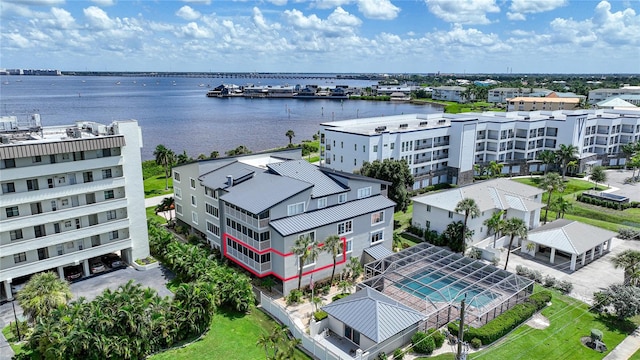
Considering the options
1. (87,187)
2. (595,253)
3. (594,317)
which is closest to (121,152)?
(87,187)

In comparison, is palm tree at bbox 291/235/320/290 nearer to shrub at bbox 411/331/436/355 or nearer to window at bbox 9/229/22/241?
shrub at bbox 411/331/436/355

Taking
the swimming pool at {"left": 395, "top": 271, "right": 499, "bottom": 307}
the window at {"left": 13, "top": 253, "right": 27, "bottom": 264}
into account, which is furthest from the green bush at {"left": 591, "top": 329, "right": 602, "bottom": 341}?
the window at {"left": 13, "top": 253, "right": 27, "bottom": 264}

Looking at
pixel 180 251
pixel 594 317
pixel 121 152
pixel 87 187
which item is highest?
pixel 121 152

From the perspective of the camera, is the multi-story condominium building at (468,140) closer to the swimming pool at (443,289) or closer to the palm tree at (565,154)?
the palm tree at (565,154)

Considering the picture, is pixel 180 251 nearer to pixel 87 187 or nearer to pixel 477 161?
pixel 87 187

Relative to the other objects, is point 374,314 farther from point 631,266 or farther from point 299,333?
point 631,266

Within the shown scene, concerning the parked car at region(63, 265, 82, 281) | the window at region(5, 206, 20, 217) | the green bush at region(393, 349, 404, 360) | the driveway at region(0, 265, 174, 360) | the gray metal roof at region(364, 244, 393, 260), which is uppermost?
the window at region(5, 206, 20, 217)
